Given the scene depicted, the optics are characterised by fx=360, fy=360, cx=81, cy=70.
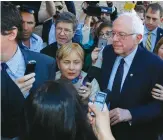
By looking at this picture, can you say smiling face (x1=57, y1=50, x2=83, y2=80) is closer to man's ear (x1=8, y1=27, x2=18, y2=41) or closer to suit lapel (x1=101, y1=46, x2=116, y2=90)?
suit lapel (x1=101, y1=46, x2=116, y2=90)

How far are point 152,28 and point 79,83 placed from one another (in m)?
2.09

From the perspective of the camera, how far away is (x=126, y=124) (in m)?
2.57

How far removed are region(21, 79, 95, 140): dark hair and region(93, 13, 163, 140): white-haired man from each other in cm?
102

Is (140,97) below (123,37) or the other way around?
below

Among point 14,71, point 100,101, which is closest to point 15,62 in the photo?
point 14,71

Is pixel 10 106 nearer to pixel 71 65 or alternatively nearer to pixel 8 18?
pixel 8 18

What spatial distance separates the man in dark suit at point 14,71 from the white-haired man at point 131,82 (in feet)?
1.76

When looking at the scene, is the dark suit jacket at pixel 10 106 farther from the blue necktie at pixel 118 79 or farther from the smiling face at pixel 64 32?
the smiling face at pixel 64 32

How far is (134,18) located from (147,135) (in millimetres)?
844

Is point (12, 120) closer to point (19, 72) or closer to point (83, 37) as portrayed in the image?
point (19, 72)

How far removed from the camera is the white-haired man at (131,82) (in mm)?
2455

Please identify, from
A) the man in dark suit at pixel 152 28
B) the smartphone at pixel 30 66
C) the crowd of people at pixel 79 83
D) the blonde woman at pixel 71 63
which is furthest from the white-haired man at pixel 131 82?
the man in dark suit at pixel 152 28

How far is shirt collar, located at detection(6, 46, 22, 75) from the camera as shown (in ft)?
6.64

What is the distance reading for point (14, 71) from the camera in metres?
2.05
